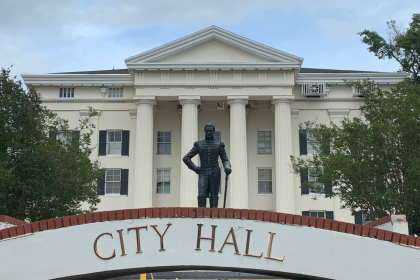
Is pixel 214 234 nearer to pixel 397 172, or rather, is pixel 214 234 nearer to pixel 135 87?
pixel 397 172

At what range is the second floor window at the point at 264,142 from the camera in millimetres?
42438

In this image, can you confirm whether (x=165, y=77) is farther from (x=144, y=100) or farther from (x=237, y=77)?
(x=237, y=77)

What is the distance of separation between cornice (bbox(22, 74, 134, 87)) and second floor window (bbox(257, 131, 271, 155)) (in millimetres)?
9617

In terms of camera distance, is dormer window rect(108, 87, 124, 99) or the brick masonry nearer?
the brick masonry

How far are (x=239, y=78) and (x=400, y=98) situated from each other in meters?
18.0

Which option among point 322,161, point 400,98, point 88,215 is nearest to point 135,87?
point 322,161

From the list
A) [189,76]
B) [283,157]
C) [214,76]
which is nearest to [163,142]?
[189,76]

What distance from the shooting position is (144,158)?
39500mm

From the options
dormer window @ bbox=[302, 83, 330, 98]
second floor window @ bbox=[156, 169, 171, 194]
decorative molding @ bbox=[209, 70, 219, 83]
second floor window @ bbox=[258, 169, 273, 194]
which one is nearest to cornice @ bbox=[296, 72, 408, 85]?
dormer window @ bbox=[302, 83, 330, 98]

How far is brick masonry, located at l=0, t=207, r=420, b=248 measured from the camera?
9430 mm

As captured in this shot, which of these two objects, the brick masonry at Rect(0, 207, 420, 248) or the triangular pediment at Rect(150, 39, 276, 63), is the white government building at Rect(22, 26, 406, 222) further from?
the brick masonry at Rect(0, 207, 420, 248)

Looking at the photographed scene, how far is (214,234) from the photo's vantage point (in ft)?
31.4

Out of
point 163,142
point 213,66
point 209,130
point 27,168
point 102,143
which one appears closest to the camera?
point 209,130

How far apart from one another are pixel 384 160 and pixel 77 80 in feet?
83.1
